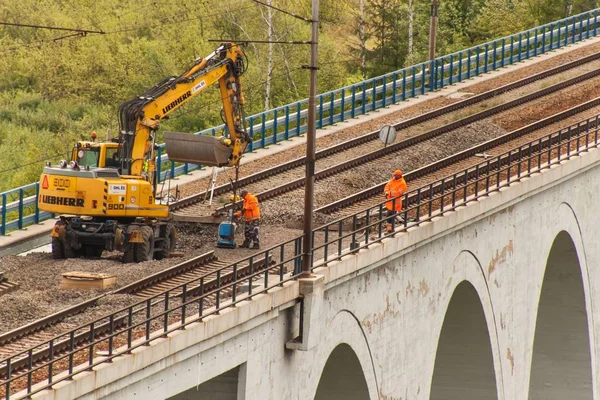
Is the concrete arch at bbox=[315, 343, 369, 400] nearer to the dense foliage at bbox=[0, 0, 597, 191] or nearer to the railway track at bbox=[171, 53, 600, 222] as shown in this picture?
the railway track at bbox=[171, 53, 600, 222]

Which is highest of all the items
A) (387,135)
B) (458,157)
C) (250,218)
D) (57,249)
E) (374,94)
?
(374,94)

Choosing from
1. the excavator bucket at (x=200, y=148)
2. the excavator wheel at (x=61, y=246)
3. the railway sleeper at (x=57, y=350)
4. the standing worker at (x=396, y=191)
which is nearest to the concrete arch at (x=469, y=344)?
the standing worker at (x=396, y=191)

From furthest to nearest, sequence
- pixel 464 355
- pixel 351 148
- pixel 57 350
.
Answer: pixel 351 148 → pixel 464 355 → pixel 57 350

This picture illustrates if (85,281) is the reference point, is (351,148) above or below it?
above

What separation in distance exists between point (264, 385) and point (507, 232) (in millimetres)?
12501

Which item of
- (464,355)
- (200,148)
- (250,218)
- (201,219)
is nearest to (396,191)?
(250,218)

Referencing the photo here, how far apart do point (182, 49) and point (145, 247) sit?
47.5 meters

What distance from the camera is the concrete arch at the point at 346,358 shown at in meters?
24.5

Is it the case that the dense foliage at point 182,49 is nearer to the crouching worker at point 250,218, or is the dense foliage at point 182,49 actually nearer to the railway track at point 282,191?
the railway track at point 282,191

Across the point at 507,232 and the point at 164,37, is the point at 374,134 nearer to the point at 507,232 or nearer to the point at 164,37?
the point at 507,232

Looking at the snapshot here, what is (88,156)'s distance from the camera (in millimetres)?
29047

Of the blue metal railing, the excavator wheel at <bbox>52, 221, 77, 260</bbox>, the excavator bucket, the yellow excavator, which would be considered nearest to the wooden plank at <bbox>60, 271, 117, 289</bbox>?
the yellow excavator

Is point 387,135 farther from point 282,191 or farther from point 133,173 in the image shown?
point 133,173

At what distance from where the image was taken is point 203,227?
31625mm
